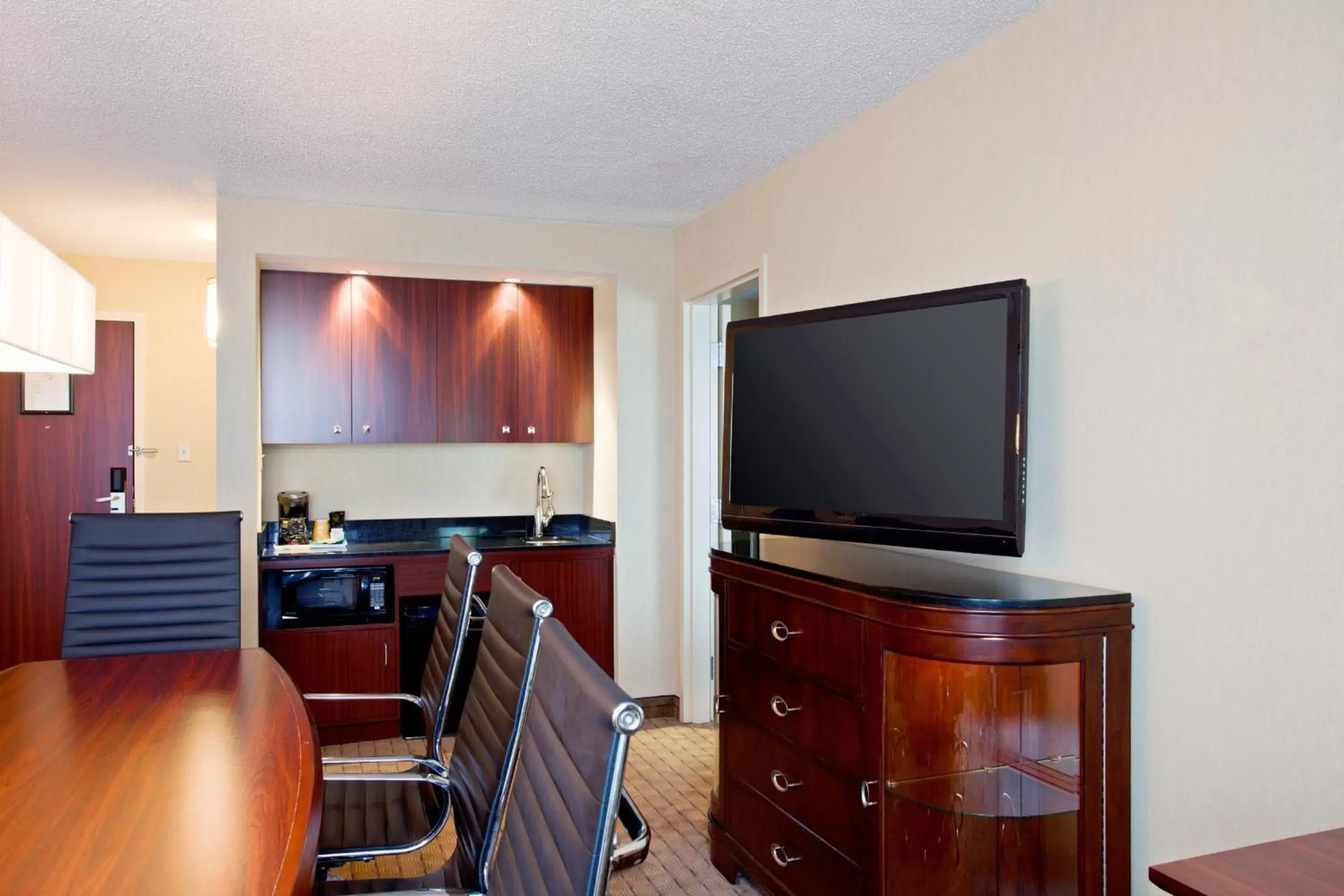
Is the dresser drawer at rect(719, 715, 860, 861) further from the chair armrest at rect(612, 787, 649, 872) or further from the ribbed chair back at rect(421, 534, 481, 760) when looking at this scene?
the ribbed chair back at rect(421, 534, 481, 760)

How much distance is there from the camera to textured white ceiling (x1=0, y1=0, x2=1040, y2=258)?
7.91ft

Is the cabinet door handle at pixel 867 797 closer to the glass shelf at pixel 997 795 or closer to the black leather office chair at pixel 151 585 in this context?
the glass shelf at pixel 997 795

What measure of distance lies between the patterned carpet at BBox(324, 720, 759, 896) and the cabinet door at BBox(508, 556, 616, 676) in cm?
49

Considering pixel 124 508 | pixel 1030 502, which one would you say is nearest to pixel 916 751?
pixel 1030 502

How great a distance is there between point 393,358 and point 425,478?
751 millimetres

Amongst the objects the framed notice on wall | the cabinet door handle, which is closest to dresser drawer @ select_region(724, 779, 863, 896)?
the cabinet door handle

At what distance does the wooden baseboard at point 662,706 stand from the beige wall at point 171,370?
9.69ft

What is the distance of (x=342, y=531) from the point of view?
15.9 feet

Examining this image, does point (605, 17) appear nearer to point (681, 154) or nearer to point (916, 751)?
point (681, 154)

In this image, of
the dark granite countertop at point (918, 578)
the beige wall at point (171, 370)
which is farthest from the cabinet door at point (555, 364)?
the beige wall at point (171, 370)

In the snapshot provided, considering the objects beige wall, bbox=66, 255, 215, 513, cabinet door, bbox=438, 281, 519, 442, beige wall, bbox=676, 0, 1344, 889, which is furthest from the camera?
beige wall, bbox=66, 255, 215, 513

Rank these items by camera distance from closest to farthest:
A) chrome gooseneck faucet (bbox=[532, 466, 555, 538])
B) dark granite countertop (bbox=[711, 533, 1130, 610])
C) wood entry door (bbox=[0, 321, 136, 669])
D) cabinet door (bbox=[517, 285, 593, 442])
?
dark granite countertop (bbox=[711, 533, 1130, 610]) → cabinet door (bbox=[517, 285, 593, 442]) → chrome gooseneck faucet (bbox=[532, 466, 555, 538]) → wood entry door (bbox=[0, 321, 136, 669])

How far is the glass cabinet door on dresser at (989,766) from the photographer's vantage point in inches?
80.7

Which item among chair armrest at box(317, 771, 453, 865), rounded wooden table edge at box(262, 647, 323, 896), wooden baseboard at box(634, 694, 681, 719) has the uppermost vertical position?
rounded wooden table edge at box(262, 647, 323, 896)
